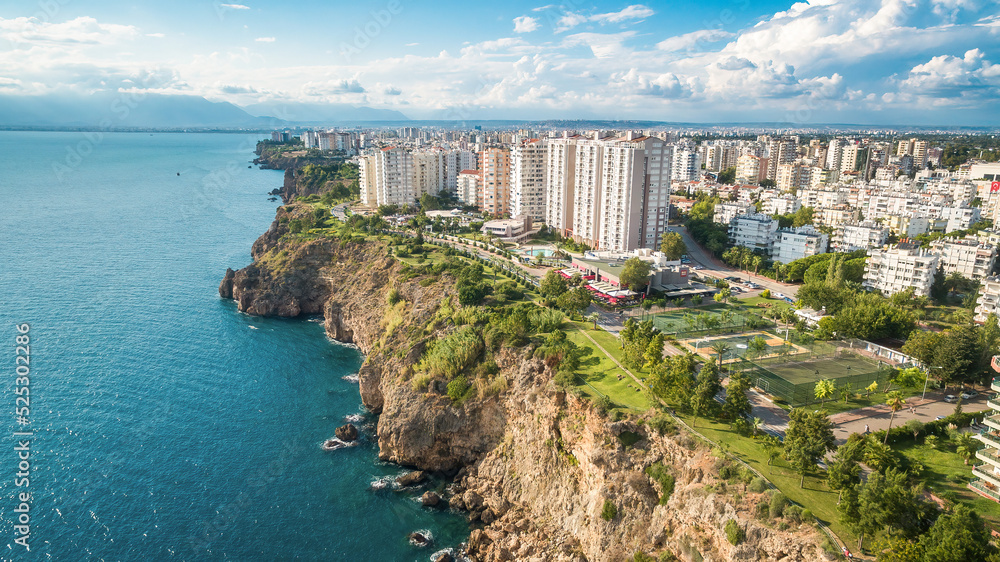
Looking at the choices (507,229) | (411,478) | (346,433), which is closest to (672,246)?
(507,229)

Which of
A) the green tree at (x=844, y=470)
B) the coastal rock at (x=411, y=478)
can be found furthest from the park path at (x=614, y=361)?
the coastal rock at (x=411, y=478)

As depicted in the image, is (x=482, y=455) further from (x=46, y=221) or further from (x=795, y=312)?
(x=46, y=221)

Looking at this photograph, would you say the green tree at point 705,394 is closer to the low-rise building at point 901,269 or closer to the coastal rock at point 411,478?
the coastal rock at point 411,478

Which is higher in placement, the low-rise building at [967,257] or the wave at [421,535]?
the low-rise building at [967,257]

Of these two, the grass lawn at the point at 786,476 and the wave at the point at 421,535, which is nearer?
the grass lawn at the point at 786,476

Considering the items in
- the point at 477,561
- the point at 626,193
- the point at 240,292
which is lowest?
the point at 477,561

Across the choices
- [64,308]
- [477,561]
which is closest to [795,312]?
[477,561]
